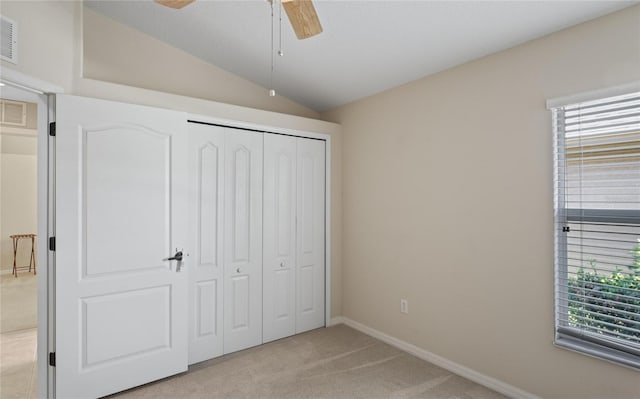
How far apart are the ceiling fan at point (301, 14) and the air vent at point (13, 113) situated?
3.94 m

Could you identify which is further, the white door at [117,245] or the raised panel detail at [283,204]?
the raised panel detail at [283,204]

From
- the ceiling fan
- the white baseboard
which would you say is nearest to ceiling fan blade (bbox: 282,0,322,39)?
the ceiling fan

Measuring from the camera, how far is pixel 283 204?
3340 millimetres

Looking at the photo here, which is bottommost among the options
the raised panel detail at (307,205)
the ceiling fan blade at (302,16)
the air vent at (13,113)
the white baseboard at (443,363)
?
the white baseboard at (443,363)

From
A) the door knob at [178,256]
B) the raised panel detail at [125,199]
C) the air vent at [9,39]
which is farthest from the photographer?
the door knob at [178,256]

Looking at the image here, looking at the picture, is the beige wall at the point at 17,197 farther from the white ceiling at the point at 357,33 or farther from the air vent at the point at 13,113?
the white ceiling at the point at 357,33

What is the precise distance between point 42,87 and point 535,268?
3.36 metres

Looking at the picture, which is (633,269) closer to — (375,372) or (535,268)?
(535,268)

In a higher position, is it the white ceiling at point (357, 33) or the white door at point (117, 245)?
the white ceiling at point (357, 33)

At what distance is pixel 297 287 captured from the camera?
3.43 metres

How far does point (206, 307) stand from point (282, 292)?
A: 0.77 meters

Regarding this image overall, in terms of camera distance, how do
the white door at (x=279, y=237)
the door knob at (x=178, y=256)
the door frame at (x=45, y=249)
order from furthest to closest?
1. the white door at (x=279, y=237)
2. the door knob at (x=178, y=256)
3. the door frame at (x=45, y=249)

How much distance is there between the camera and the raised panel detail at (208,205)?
9.25 feet

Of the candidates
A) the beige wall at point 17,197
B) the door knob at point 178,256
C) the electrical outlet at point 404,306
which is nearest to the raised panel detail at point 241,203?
the door knob at point 178,256
